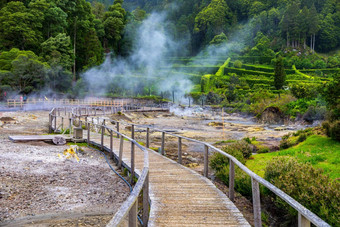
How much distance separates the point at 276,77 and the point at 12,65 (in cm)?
3777

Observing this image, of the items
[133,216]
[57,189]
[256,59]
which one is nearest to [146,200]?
[133,216]

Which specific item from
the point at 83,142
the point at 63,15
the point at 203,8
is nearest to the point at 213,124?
the point at 83,142

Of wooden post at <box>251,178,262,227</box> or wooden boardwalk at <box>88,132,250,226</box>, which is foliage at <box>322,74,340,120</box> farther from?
wooden post at <box>251,178,262,227</box>

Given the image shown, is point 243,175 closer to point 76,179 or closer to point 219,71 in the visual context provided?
point 76,179

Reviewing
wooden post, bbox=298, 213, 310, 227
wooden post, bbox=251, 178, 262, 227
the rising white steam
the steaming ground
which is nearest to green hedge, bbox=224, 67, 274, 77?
the rising white steam

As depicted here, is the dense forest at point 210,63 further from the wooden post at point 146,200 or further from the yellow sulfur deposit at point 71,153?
the yellow sulfur deposit at point 71,153

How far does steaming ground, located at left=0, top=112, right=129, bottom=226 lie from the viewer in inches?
219

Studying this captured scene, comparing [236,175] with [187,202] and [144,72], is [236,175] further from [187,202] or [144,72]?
[144,72]

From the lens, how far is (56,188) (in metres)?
6.97

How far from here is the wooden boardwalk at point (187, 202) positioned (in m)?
4.16

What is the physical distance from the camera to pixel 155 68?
8812 cm

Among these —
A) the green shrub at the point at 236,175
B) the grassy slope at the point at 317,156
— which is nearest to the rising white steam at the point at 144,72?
the grassy slope at the point at 317,156

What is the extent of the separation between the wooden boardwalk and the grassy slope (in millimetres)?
2953

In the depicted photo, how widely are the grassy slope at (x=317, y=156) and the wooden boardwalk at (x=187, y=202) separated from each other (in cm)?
295
